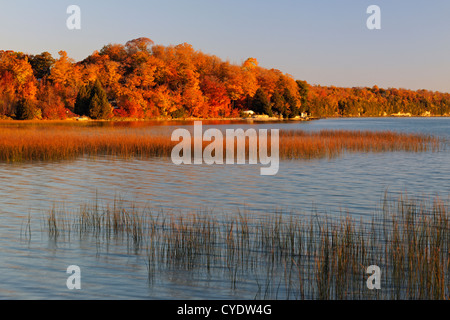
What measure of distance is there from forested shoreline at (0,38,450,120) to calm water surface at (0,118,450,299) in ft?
144

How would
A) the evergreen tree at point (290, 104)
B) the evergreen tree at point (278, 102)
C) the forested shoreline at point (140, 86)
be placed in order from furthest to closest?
the evergreen tree at point (290, 104), the evergreen tree at point (278, 102), the forested shoreline at point (140, 86)

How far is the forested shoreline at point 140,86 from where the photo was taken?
64.0 m

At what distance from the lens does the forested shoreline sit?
64.0m

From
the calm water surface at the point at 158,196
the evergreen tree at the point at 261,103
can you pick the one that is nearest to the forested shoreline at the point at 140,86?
the evergreen tree at the point at 261,103

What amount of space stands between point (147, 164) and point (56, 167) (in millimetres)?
3861

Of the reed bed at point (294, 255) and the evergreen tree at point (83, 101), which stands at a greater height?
the evergreen tree at point (83, 101)

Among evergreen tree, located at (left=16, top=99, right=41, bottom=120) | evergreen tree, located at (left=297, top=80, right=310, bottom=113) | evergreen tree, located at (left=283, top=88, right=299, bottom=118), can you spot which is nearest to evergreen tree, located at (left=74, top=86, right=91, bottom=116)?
evergreen tree, located at (left=16, top=99, right=41, bottom=120)

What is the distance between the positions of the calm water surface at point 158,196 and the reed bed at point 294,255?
0.36 metres

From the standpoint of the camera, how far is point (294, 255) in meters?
8.30

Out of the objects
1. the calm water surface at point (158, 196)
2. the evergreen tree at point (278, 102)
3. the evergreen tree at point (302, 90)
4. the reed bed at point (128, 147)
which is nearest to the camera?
the calm water surface at point (158, 196)

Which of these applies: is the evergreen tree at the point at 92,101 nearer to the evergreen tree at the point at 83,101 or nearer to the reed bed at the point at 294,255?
the evergreen tree at the point at 83,101

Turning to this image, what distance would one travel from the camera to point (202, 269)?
25.5ft

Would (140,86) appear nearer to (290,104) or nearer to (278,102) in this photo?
(278,102)

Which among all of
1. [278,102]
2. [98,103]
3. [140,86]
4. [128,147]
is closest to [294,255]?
[128,147]
